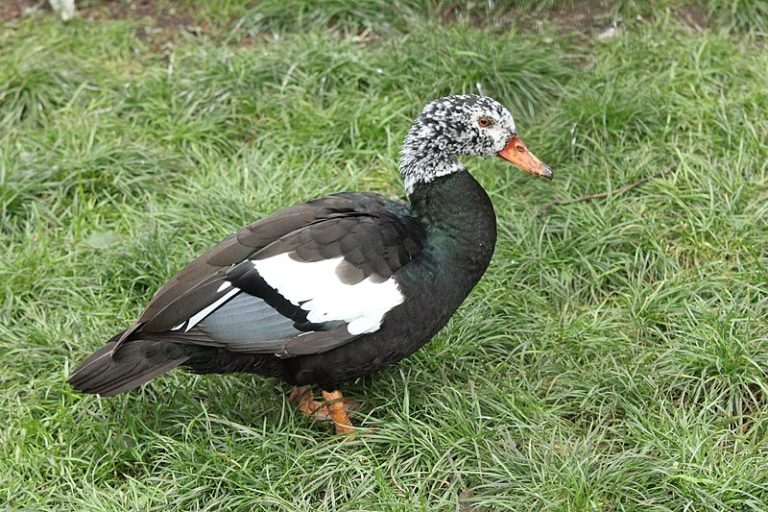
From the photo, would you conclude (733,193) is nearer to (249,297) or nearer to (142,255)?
(249,297)

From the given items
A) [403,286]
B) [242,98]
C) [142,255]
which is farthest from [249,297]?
[242,98]

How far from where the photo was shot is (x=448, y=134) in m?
3.75

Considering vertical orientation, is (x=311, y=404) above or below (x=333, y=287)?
below

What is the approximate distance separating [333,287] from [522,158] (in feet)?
2.95

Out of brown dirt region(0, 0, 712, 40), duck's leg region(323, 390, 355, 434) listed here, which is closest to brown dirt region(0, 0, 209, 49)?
brown dirt region(0, 0, 712, 40)

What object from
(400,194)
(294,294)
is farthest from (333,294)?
(400,194)

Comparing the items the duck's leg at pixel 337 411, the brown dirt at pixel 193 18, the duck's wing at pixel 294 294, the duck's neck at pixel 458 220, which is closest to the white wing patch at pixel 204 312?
the duck's wing at pixel 294 294

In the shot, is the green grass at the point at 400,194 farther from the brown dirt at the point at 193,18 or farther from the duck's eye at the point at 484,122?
the duck's eye at the point at 484,122

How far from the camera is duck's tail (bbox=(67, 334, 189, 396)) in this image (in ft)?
11.9

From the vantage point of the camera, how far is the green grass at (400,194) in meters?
3.53

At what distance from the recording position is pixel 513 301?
424 centimetres

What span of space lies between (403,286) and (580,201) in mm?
1369

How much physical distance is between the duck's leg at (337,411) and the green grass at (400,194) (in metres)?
0.07

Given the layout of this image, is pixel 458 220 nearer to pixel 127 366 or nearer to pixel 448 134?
pixel 448 134
